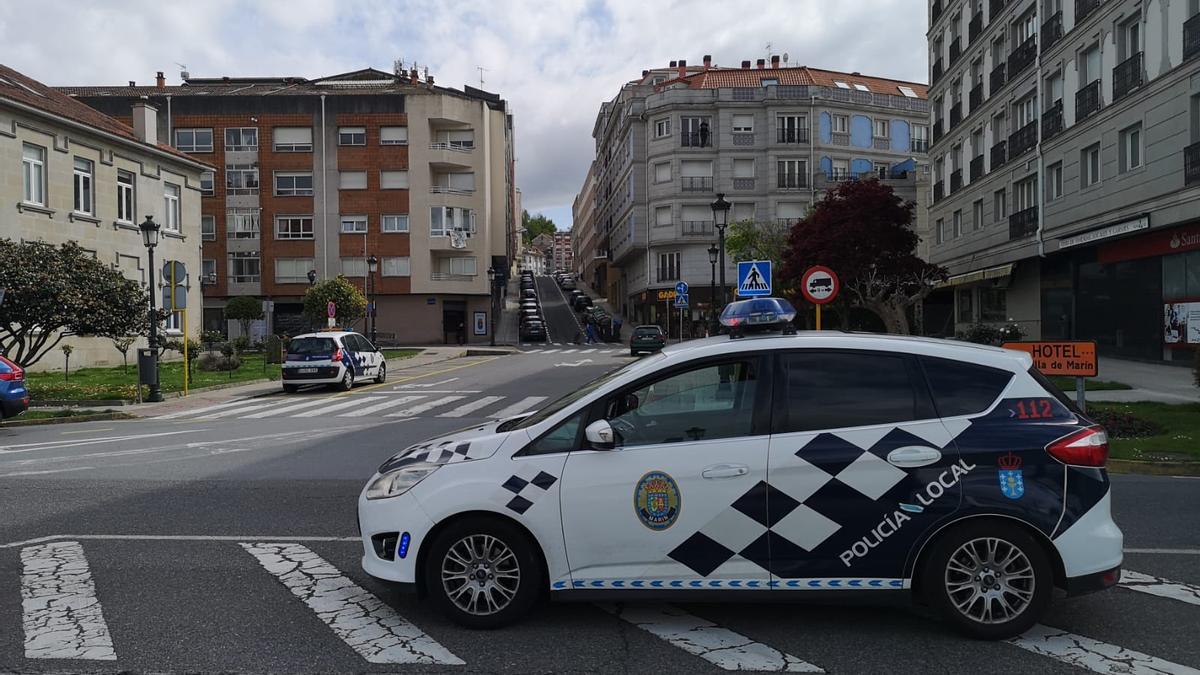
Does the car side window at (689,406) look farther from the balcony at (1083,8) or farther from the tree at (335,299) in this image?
the tree at (335,299)

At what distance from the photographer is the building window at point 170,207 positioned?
35.1 metres

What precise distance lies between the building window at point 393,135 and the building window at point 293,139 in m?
4.57

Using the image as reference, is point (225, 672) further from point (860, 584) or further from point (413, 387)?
point (413, 387)

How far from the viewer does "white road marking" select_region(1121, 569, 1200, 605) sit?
15.9 ft

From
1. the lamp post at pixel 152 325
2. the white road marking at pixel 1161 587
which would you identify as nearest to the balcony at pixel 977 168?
the lamp post at pixel 152 325

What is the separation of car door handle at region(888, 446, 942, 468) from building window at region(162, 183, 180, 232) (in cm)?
3690

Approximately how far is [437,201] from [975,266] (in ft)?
106

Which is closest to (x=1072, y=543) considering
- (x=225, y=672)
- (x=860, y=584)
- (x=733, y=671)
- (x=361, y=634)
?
(x=860, y=584)

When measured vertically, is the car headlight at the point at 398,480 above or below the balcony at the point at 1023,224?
below

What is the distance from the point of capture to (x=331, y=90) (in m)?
53.9

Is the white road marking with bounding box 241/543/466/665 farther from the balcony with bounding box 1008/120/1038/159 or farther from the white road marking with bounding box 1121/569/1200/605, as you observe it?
the balcony with bounding box 1008/120/1038/159

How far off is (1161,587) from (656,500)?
10.8 ft

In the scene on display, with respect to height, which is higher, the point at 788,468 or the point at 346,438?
the point at 788,468

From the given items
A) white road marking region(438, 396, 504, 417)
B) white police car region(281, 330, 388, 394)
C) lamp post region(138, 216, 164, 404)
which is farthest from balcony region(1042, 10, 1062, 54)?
lamp post region(138, 216, 164, 404)
